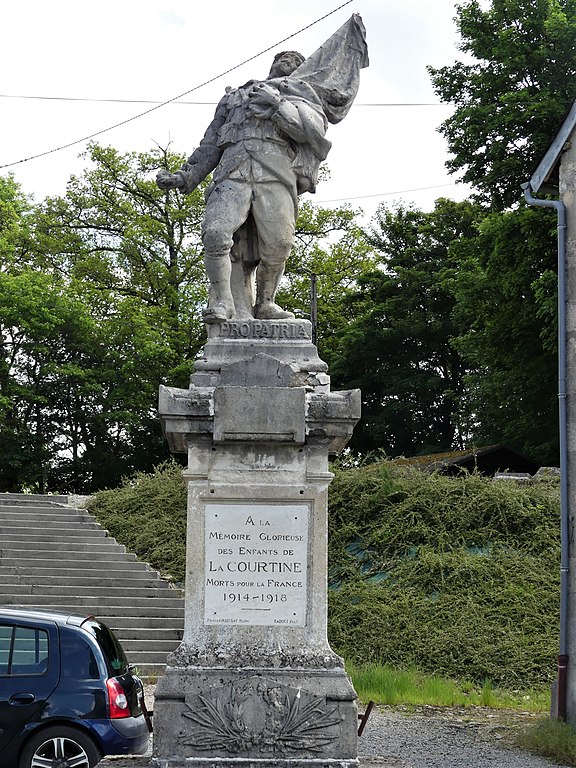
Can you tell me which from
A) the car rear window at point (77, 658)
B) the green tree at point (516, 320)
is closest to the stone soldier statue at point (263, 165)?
the car rear window at point (77, 658)

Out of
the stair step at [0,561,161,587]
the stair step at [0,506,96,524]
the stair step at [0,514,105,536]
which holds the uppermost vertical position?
the stair step at [0,506,96,524]

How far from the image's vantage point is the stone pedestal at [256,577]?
25.7ft

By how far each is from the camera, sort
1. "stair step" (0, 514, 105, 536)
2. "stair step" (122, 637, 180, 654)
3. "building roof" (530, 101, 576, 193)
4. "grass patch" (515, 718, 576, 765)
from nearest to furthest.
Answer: "grass patch" (515, 718, 576, 765), "building roof" (530, 101, 576, 193), "stair step" (122, 637, 180, 654), "stair step" (0, 514, 105, 536)

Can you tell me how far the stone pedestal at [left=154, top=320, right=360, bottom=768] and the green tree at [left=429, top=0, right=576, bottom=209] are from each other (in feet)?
64.2

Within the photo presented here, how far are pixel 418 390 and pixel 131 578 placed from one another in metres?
19.8

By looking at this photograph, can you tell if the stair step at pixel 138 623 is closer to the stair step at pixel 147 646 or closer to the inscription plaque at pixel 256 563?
the stair step at pixel 147 646

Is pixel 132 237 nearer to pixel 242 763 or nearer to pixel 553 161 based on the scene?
pixel 553 161

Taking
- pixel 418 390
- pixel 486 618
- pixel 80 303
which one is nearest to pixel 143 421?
pixel 80 303

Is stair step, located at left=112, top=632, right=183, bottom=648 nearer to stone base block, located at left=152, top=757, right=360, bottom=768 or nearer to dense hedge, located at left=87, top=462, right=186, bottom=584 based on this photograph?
dense hedge, located at left=87, top=462, right=186, bottom=584

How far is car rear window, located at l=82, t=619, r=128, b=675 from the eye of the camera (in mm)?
9781

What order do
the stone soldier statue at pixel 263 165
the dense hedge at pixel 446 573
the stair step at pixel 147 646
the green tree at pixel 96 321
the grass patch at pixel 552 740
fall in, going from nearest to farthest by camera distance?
1. the stone soldier statue at pixel 263 165
2. the grass patch at pixel 552 740
3. the dense hedge at pixel 446 573
4. the stair step at pixel 147 646
5. the green tree at pixel 96 321

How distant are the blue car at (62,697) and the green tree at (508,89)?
19.6 m

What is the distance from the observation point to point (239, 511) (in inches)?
324

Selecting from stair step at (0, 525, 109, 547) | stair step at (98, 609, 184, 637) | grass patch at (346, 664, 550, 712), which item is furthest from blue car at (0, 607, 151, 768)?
stair step at (0, 525, 109, 547)
